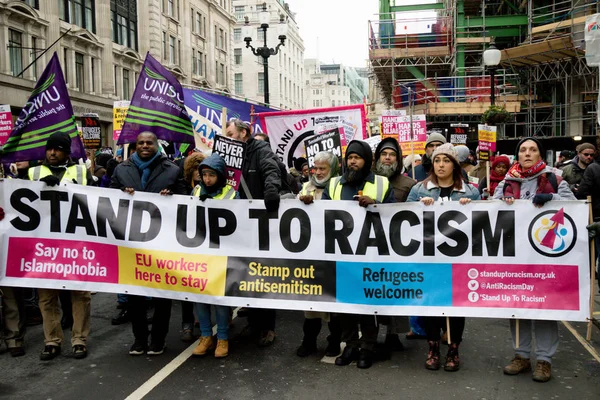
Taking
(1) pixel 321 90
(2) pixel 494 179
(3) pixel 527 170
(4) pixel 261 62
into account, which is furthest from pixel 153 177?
(1) pixel 321 90

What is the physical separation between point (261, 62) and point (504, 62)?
197 feet

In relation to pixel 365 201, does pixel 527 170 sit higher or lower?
higher

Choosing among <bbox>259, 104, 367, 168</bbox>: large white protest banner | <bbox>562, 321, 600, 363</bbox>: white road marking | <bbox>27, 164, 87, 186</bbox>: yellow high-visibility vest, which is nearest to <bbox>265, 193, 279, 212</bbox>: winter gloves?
<bbox>27, 164, 87, 186</bbox>: yellow high-visibility vest

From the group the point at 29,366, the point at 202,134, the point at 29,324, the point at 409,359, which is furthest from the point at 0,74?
the point at 409,359

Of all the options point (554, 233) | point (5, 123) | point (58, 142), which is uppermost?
point (5, 123)

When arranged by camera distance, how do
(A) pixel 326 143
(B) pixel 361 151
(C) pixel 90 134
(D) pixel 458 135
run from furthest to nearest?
(C) pixel 90 134 < (D) pixel 458 135 < (A) pixel 326 143 < (B) pixel 361 151

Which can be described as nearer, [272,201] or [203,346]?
[272,201]

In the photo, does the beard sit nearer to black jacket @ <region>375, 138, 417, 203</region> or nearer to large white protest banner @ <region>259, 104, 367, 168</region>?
black jacket @ <region>375, 138, 417, 203</region>

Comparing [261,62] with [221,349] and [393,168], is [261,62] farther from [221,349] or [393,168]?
[221,349]

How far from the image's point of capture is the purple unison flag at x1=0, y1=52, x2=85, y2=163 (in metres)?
6.01

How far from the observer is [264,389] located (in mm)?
4691

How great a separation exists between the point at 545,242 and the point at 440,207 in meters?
0.90

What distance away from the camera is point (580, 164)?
28.7ft

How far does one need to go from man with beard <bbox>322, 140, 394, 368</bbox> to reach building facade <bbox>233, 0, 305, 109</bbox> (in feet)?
248
